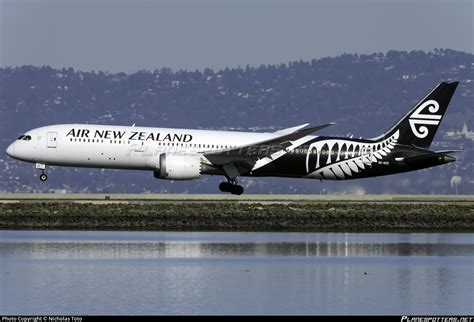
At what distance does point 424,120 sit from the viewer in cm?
6994

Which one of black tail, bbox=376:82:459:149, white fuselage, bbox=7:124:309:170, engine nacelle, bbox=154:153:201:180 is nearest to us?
engine nacelle, bbox=154:153:201:180

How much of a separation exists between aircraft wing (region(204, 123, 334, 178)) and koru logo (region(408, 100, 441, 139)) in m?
7.58

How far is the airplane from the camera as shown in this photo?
6350 cm

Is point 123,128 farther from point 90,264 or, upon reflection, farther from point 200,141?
point 90,264

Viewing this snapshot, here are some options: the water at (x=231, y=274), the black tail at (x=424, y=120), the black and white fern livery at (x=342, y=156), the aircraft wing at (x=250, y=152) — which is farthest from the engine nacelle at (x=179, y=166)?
the black tail at (x=424, y=120)

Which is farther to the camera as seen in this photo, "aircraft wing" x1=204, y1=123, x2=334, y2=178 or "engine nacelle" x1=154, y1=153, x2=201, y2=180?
"aircraft wing" x1=204, y1=123, x2=334, y2=178

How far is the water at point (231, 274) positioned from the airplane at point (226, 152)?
1143 centimetres

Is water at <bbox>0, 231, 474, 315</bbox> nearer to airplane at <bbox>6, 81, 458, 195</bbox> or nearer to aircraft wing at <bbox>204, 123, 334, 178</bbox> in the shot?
airplane at <bbox>6, 81, 458, 195</bbox>

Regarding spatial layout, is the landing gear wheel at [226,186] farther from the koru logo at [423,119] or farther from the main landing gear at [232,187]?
the koru logo at [423,119]

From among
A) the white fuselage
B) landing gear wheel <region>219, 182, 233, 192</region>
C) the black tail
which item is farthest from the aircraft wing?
the black tail

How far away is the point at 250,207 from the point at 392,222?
6608mm

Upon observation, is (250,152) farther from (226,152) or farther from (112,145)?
(112,145)

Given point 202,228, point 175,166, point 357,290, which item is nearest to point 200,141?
point 175,166

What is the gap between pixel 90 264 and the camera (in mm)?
40844
